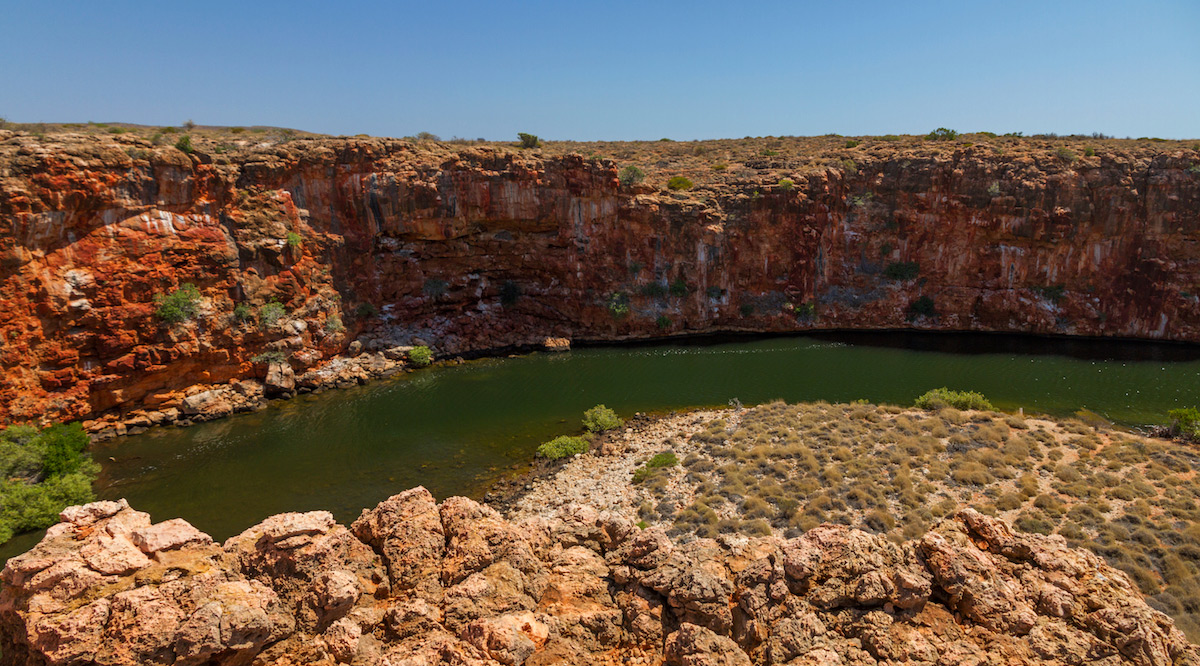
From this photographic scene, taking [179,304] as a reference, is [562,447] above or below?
below

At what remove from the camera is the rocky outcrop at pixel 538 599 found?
5.88 metres

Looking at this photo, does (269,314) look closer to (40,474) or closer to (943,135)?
(40,474)

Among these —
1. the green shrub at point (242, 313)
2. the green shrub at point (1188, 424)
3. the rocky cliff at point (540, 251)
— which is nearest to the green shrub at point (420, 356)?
the rocky cliff at point (540, 251)

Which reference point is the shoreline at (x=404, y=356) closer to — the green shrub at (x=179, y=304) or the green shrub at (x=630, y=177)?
the green shrub at (x=179, y=304)

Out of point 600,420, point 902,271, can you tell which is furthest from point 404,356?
point 902,271

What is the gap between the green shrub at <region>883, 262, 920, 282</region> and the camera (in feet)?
138

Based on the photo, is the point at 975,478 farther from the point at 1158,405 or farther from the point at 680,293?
the point at 680,293

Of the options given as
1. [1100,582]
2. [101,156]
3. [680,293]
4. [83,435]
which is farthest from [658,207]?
[1100,582]

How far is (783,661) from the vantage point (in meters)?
6.11

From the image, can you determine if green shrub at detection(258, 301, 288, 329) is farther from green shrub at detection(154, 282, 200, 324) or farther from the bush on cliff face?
the bush on cliff face

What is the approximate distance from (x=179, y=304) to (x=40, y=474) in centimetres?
952

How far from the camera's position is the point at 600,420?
26.5m

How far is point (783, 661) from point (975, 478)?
1537 cm

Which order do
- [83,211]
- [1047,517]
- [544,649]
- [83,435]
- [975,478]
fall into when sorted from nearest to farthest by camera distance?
[544,649], [1047,517], [975,478], [83,435], [83,211]
